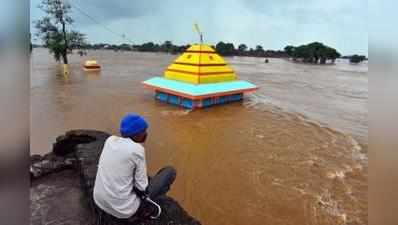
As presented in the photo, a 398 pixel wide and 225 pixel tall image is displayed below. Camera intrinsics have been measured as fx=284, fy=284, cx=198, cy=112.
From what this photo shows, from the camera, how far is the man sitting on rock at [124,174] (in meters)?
1.35

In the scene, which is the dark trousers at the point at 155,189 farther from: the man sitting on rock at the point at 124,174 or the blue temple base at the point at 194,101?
the blue temple base at the point at 194,101

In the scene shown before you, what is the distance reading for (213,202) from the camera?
2330 millimetres

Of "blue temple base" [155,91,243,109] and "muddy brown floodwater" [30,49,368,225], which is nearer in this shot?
"muddy brown floodwater" [30,49,368,225]

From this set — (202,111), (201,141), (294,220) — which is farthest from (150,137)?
(294,220)

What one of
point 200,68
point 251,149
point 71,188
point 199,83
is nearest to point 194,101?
point 199,83

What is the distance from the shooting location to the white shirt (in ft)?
4.42

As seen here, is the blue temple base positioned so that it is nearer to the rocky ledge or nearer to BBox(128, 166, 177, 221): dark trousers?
the rocky ledge

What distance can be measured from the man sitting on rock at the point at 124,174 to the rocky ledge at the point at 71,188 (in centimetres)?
11

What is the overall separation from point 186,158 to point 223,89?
290 centimetres

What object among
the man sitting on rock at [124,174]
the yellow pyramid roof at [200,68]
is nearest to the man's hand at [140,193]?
the man sitting on rock at [124,174]

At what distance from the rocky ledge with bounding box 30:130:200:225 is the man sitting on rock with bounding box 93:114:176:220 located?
11 cm

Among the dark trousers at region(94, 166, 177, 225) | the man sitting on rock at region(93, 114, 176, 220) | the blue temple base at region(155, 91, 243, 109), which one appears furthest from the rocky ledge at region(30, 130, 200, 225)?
the blue temple base at region(155, 91, 243, 109)

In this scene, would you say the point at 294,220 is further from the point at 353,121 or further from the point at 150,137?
the point at 353,121

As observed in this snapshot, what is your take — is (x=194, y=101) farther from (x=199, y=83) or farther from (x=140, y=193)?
(x=140, y=193)
